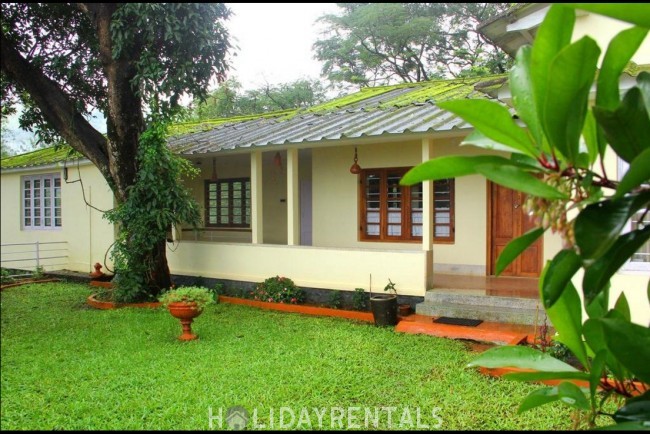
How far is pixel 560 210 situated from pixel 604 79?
23 centimetres

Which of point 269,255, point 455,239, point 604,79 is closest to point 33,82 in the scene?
point 604,79

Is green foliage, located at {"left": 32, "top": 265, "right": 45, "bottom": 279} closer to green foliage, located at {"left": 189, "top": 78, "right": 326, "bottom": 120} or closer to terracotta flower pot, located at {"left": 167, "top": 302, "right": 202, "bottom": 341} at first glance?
terracotta flower pot, located at {"left": 167, "top": 302, "right": 202, "bottom": 341}

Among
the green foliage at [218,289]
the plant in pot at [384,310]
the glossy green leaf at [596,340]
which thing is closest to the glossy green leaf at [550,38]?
the glossy green leaf at [596,340]

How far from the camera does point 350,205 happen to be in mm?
9570

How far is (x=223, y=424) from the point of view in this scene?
3.33m

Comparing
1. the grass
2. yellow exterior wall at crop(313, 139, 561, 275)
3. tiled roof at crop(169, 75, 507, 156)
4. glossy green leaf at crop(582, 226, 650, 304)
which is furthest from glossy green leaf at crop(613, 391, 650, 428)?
yellow exterior wall at crop(313, 139, 561, 275)

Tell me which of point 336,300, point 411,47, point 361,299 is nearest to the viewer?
point 361,299

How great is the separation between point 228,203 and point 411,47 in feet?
27.1

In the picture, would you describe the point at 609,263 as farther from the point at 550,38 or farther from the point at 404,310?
the point at 404,310

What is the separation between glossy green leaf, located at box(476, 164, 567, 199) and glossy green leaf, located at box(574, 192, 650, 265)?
0.05 m

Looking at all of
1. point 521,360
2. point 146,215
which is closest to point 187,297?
point 146,215

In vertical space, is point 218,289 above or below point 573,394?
below

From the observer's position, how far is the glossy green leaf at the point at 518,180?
74cm

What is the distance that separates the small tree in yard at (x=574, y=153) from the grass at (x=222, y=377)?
168 cm
